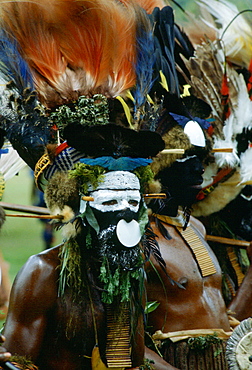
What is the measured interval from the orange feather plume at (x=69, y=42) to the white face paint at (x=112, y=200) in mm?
502

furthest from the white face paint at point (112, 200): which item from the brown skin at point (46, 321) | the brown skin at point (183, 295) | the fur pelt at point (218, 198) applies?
the fur pelt at point (218, 198)

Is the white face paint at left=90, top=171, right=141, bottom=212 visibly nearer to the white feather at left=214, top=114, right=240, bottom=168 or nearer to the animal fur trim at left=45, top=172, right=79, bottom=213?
the animal fur trim at left=45, top=172, right=79, bottom=213

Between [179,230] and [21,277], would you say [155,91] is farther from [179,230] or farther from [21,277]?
[21,277]

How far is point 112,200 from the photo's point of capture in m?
2.63

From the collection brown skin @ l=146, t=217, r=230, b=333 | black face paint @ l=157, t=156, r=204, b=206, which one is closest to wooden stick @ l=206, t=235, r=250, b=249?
brown skin @ l=146, t=217, r=230, b=333

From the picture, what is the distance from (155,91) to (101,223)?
42.9 inches

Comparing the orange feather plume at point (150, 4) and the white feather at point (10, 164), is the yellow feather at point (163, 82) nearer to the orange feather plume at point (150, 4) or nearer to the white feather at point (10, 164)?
the orange feather plume at point (150, 4)

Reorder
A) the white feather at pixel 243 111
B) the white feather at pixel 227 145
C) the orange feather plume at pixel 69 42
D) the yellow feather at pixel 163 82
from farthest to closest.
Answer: the white feather at pixel 243 111
the white feather at pixel 227 145
the yellow feather at pixel 163 82
the orange feather plume at pixel 69 42

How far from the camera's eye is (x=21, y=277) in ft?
8.77

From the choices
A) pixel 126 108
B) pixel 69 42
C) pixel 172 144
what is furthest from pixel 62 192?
pixel 172 144

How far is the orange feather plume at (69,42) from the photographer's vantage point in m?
2.78

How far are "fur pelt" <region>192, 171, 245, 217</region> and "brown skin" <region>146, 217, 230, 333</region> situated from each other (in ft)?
2.41

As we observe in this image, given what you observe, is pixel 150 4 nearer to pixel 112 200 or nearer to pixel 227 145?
pixel 227 145

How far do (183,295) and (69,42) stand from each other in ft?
5.11
